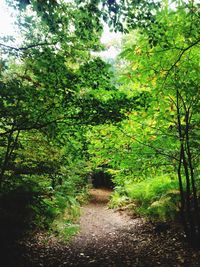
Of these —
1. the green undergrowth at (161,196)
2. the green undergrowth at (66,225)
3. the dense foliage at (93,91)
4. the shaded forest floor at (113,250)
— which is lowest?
the shaded forest floor at (113,250)

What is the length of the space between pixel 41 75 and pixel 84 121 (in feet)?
3.76

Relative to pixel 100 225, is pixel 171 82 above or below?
above

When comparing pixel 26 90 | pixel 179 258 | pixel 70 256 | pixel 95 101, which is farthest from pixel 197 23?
pixel 70 256

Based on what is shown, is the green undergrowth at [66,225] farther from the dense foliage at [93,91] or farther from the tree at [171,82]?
the tree at [171,82]

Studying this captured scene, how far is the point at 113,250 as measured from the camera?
23.9 feet

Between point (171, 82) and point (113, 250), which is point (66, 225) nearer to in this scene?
point (113, 250)

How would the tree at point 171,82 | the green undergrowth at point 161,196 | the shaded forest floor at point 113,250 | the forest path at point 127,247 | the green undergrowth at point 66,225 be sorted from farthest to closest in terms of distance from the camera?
the green undergrowth at point 161,196 → the green undergrowth at point 66,225 → the forest path at point 127,247 → the shaded forest floor at point 113,250 → the tree at point 171,82

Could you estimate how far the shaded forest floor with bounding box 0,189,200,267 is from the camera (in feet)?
19.6

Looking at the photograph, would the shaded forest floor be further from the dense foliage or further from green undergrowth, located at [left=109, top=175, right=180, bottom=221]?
the dense foliage

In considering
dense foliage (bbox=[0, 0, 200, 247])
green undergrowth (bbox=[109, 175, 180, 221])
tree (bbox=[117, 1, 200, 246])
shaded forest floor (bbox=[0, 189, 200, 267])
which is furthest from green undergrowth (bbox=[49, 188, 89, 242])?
tree (bbox=[117, 1, 200, 246])

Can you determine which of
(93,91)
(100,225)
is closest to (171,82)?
(93,91)

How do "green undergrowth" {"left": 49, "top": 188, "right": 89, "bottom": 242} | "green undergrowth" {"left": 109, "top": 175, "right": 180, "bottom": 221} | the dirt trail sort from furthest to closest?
1. the dirt trail
2. "green undergrowth" {"left": 109, "top": 175, "right": 180, "bottom": 221}
3. "green undergrowth" {"left": 49, "top": 188, "right": 89, "bottom": 242}

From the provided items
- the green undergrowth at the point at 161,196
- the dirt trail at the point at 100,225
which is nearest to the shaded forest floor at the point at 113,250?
the dirt trail at the point at 100,225

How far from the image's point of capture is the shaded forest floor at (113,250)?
5973mm
